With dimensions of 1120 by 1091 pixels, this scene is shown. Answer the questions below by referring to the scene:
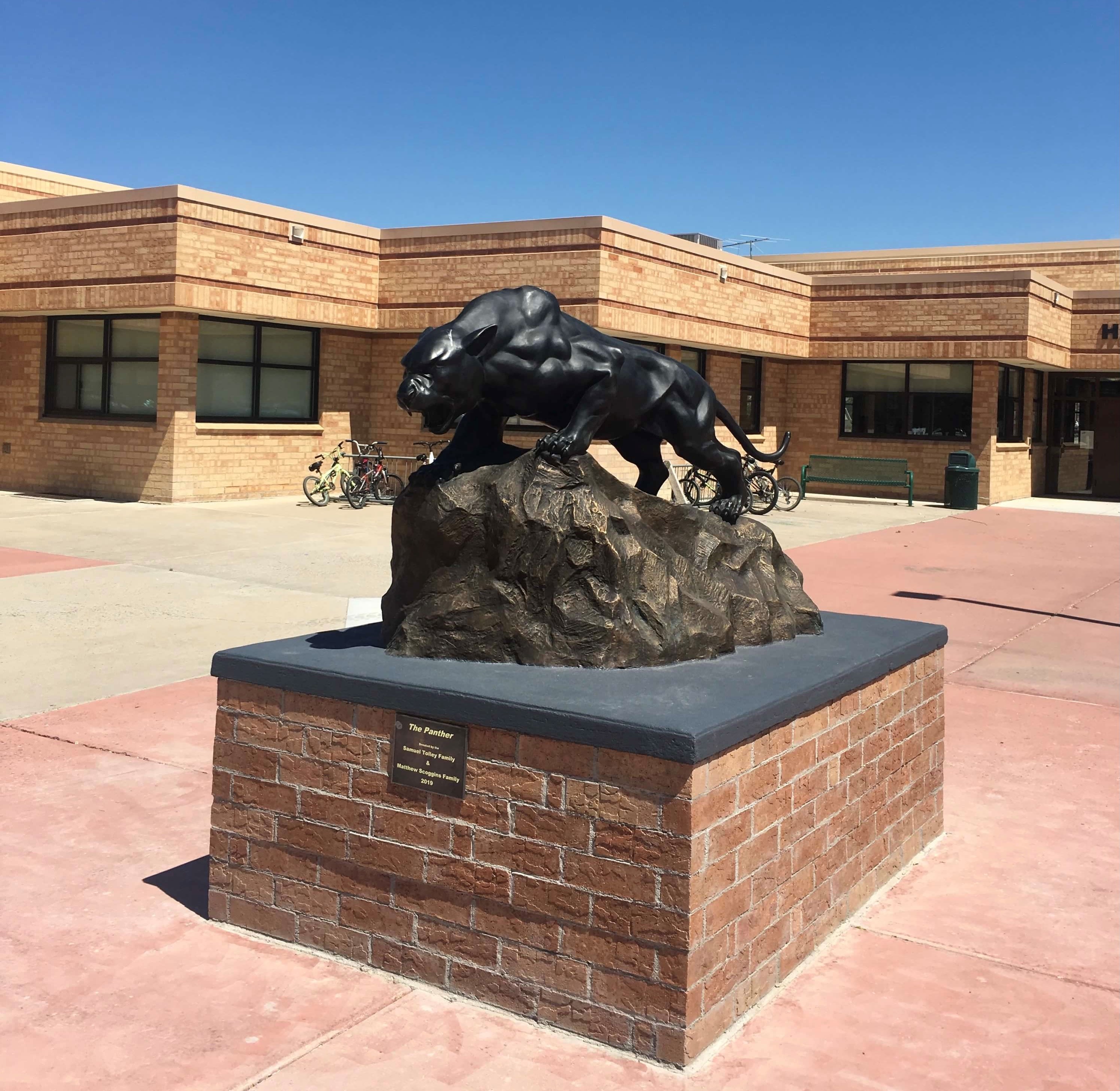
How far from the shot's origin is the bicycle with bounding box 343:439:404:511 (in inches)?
866

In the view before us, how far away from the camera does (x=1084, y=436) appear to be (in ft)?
104

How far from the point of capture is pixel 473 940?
438 centimetres

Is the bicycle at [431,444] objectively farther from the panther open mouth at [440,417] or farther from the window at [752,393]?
the panther open mouth at [440,417]

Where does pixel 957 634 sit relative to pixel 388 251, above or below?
below

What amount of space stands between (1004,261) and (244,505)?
22308 millimetres

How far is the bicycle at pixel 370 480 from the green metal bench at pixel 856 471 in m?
9.03

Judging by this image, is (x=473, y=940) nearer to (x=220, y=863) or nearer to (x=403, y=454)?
(x=220, y=863)

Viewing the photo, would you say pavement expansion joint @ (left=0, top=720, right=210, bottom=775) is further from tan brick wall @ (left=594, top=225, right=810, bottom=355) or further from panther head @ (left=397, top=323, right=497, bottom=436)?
tan brick wall @ (left=594, top=225, right=810, bottom=355)

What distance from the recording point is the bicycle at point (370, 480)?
22.0 metres

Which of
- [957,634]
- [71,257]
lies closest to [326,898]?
[957,634]

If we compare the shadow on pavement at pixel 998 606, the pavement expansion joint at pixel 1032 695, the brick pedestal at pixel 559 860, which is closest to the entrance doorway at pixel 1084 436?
the shadow on pavement at pixel 998 606

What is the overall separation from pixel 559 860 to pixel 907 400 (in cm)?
2542

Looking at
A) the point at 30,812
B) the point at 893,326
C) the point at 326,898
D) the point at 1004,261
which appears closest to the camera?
the point at 326,898

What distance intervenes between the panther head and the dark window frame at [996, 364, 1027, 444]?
23793 mm
